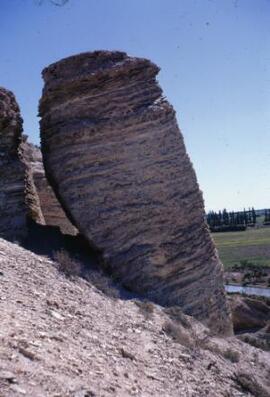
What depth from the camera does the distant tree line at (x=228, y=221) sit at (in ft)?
396

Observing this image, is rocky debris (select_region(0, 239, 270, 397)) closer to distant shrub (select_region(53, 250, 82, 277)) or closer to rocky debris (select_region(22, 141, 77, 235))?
distant shrub (select_region(53, 250, 82, 277))

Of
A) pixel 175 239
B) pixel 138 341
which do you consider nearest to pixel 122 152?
pixel 175 239

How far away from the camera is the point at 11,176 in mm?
13117

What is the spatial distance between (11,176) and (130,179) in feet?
9.71

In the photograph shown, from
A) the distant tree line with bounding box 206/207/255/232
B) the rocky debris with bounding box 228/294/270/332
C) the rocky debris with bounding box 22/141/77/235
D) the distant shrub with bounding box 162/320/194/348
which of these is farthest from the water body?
the distant tree line with bounding box 206/207/255/232

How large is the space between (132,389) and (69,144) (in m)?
7.35

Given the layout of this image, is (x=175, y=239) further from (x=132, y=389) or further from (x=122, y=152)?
(x=132, y=389)

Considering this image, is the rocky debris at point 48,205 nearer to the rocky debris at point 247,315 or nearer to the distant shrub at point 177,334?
the rocky debris at point 247,315

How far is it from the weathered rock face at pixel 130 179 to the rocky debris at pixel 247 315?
15.0 ft

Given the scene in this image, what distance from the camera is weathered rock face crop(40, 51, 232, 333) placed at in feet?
40.9

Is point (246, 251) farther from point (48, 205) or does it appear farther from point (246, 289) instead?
point (48, 205)

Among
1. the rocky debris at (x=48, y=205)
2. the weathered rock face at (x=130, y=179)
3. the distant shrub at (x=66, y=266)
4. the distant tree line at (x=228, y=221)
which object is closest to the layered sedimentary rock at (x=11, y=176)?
the weathered rock face at (x=130, y=179)

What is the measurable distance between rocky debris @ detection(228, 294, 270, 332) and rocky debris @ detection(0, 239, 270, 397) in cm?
Answer: 555

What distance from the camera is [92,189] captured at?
496 inches
